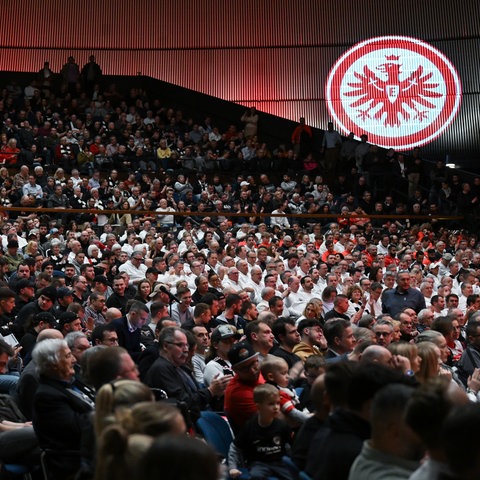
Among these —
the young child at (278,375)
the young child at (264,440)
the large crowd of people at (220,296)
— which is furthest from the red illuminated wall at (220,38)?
the young child at (264,440)

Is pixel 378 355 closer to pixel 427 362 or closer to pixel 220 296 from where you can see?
pixel 427 362

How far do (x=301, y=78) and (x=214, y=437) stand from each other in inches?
762

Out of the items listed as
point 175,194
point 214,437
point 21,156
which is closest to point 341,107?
point 175,194

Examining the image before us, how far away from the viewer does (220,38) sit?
23.8m

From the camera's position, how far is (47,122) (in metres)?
18.7

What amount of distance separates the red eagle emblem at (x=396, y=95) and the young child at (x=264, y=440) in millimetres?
18702

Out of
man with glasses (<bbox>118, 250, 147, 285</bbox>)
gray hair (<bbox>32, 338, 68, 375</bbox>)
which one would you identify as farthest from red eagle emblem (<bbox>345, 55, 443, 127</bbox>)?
gray hair (<bbox>32, 338, 68, 375</bbox>)

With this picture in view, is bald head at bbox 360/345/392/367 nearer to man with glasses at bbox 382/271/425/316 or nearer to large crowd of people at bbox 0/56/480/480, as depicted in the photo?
large crowd of people at bbox 0/56/480/480

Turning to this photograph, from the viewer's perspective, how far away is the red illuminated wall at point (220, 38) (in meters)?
23.3

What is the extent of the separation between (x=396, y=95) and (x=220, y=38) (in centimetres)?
490

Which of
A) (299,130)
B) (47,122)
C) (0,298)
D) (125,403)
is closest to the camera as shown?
(125,403)

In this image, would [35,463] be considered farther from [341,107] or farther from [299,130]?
[341,107]

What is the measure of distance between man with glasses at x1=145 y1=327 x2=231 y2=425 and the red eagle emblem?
17.8 meters

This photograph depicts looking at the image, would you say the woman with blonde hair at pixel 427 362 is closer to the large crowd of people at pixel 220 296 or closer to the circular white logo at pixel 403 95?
the large crowd of people at pixel 220 296
